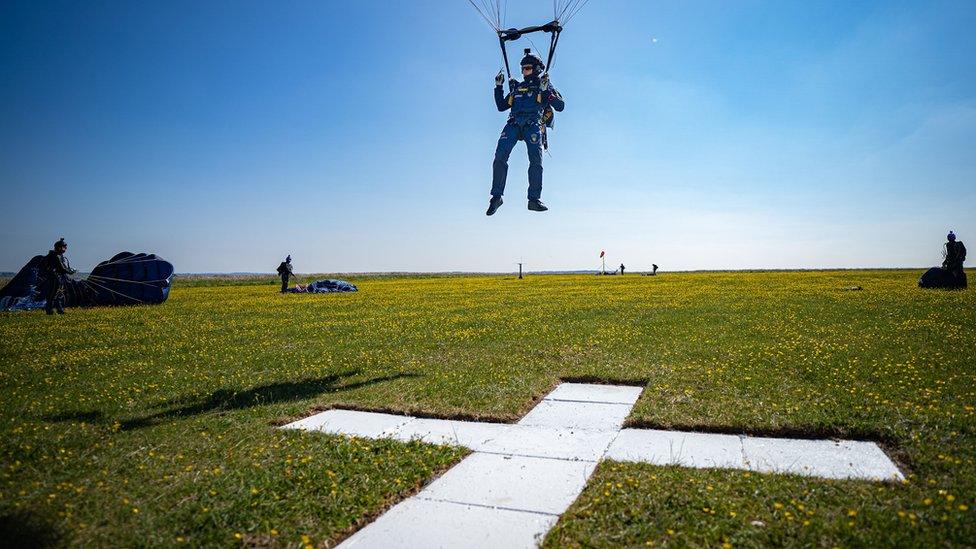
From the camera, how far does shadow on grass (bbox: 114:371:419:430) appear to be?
8.34m

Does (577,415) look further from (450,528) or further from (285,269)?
(285,269)

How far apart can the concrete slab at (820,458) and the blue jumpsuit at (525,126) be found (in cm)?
711

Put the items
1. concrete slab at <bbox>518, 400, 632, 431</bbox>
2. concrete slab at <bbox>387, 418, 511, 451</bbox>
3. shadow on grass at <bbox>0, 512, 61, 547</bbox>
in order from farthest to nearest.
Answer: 1. concrete slab at <bbox>518, 400, 632, 431</bbox>
2. concrete slab at <bbox>387, 418, 511, 451</bbox>
3. shadow on grass at <bbox>0, 512, 61, 547</bbox>

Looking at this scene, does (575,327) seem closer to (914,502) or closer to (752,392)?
(752,392)

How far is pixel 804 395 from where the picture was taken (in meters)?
8.61

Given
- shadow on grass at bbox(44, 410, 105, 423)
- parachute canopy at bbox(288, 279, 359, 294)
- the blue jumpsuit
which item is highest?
the blue jumpsuit

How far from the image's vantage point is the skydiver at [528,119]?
444 inches

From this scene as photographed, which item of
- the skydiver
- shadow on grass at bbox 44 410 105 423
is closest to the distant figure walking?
the skydiver

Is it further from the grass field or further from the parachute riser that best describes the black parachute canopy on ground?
the parachute riser

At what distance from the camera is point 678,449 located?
21.6ft

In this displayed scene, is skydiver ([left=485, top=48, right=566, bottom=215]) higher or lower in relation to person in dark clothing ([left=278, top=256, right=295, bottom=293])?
higher

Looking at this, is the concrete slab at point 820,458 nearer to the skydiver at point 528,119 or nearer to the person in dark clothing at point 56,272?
the skydiver at point 528,119

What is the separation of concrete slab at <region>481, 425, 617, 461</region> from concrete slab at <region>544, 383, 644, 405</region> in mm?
1792

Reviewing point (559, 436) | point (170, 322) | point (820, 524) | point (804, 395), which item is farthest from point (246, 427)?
point (170, 322)
